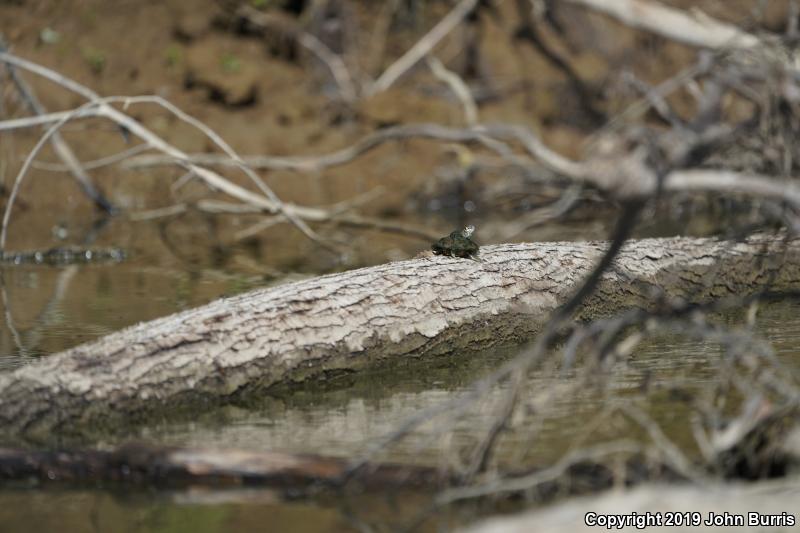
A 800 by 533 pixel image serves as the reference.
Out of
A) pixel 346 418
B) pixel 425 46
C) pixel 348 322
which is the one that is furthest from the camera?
pixel 425 46

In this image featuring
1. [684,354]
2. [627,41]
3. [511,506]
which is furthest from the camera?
[627,41]

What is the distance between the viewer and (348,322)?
19.2 feet

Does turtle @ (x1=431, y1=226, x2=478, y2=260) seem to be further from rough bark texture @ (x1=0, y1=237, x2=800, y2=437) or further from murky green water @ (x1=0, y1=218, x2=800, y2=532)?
murky green water @ (x1=0, y1=218, x2=800, y2=532)

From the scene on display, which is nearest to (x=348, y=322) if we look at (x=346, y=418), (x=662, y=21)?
(x=346, y=418)

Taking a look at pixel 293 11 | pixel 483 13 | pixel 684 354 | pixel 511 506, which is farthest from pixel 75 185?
pixel 511 506

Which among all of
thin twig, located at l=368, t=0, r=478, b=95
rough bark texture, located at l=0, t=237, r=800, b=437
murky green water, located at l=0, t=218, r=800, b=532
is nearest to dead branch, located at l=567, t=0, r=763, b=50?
rough bark texture, located at l=0, t=237, r=800, b=437

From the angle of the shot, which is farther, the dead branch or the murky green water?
the dead branch

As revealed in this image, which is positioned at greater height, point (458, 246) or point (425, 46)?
point (425, 46)

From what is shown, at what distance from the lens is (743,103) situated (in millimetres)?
13797

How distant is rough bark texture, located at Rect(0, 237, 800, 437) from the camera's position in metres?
5.06

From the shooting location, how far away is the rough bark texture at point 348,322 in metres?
5.06

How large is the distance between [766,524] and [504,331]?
3127mm

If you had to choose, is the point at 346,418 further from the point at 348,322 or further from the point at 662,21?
the point at 662,21

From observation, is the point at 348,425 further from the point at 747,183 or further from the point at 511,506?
the point at 747,183
